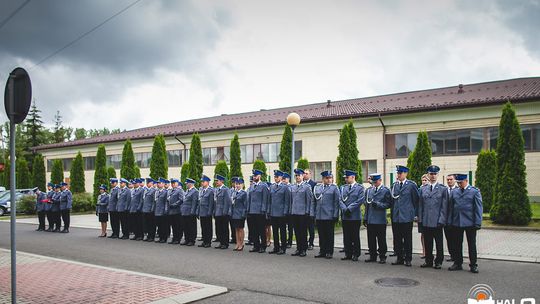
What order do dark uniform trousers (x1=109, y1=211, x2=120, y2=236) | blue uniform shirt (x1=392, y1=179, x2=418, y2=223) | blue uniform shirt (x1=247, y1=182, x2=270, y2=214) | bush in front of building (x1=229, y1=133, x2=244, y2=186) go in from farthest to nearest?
bush in front of building (x1=229, y1=133, x2=244, y2=186) < dark uniform trousers (x1=109, y1=211, x2=120, y2=236) < blue uniform shirt (x1=247, y1=182, x2=270, y2=214) < blue uniform shirt (x1=392, y1=179, x2=418, y2=223)

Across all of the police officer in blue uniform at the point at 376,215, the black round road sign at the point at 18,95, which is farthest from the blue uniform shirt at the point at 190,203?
the black round road sign at the point at 18,95

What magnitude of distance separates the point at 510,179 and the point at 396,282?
462 inches

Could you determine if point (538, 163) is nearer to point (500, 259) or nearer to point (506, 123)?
point (506, 123)

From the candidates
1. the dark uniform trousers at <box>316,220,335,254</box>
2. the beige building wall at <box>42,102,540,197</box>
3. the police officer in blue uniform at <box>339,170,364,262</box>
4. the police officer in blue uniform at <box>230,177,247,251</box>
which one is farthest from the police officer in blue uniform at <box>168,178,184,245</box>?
the beige building wall at <box>42,102,540,197</box>

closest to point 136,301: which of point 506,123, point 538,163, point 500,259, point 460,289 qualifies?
point 460,289

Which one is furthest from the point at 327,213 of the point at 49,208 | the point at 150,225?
the point at 49,208

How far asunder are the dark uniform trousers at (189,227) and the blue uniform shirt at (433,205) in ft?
23.5

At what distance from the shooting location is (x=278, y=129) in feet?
114

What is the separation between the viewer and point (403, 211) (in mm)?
10789

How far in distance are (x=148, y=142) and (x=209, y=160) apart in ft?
24.2

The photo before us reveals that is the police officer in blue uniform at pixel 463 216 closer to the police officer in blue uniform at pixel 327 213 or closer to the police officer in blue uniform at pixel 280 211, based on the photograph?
the police officer in blue uniform at pixel 327 213

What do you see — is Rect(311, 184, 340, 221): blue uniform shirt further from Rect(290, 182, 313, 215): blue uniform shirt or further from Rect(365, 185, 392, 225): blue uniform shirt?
Rect(365, 185, 392, 225): blue uniform shirt

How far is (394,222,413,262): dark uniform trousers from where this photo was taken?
410 inches

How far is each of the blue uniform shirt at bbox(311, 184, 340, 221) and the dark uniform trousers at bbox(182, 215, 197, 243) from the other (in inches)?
180
